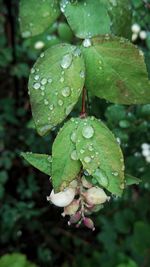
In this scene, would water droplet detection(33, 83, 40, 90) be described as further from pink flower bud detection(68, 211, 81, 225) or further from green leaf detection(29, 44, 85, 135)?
pink flower bud detection(68, 211, 81, 225)

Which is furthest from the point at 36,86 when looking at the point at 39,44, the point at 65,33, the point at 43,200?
the point at 43,200

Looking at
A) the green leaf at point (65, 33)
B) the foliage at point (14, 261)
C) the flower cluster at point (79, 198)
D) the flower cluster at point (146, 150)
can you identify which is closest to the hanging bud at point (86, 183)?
the flower cluster at point (79, 198)

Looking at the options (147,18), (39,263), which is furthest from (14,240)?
(147,18)

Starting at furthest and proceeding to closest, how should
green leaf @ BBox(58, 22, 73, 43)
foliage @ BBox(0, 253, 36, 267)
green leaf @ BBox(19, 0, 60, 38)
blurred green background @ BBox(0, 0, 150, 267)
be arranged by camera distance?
foliage @ BBox(0, 253, 36, 267), blurred green background @ BBox(0, 0, 150, 267), green leaf @ BBox(58, 22, 73, 43), green leaf @ BBox(19, 0, 60, 38)

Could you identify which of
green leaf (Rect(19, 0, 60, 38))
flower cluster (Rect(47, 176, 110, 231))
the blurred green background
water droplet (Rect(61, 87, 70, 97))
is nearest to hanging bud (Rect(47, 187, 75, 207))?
flower cluster (Rect(47, 176, 110, 231))

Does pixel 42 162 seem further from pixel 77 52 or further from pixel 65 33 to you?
pixel 65 33

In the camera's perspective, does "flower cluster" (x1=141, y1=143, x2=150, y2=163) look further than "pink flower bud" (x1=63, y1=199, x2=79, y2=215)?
Yes
